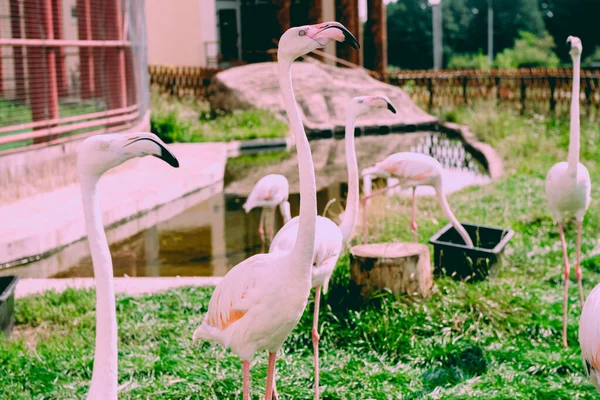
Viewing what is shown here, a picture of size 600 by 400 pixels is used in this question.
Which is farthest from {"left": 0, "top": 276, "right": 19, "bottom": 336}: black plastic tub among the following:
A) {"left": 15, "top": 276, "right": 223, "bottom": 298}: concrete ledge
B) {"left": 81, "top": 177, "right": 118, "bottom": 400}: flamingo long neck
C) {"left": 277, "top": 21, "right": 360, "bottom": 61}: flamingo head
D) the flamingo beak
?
the flamingo beak

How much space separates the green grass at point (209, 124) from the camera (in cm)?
1634

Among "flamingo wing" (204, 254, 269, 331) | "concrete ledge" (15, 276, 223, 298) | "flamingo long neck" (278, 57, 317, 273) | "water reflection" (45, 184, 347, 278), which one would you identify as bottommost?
"water reflection" (45, 184, 347, 278)

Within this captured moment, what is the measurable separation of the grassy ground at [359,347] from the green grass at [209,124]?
34.9 ft

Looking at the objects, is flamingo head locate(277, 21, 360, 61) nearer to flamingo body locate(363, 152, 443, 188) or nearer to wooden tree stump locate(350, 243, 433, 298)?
wooden tree stump locate(350, 243, 433, 298)

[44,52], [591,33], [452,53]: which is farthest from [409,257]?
[452,53]

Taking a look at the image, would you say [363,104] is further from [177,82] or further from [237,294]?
[177,82]

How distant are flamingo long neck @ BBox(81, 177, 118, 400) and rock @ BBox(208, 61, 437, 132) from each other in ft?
53.7

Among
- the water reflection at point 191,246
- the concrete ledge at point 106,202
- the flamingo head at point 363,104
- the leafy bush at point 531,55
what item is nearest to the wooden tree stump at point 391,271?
the flamingo head at point 363,104

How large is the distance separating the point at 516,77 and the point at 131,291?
17.1m

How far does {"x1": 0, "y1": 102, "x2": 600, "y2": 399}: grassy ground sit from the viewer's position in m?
4.27

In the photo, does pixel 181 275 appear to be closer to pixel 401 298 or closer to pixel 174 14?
pixel 401 298

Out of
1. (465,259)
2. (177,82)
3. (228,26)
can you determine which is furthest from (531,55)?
(465,259)

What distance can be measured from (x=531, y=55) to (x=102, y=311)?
42651 millimetres

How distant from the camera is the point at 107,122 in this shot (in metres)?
11.6
